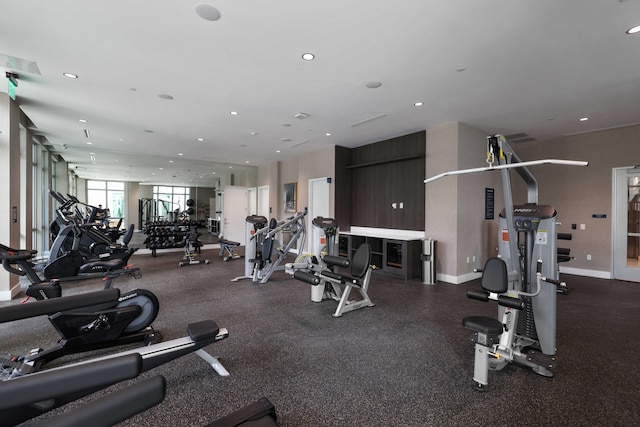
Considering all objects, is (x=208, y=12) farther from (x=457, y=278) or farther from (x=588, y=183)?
(x=588, y=183)

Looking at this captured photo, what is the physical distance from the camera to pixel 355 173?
7625 mm

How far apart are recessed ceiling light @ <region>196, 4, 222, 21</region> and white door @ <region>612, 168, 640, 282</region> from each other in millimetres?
7412

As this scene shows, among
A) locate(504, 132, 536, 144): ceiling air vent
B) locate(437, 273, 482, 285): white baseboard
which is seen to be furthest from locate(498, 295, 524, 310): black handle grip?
locate(504, 132, 536, 144): ceiling air vent

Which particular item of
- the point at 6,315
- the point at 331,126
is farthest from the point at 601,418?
the point at 331,126

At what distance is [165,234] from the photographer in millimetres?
8375

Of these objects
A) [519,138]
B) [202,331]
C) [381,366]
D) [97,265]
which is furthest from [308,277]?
[519,138]

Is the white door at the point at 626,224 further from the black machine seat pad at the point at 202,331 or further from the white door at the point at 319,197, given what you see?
the black machine seat pad at the point at 202,331

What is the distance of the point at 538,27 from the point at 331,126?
11.7 feet

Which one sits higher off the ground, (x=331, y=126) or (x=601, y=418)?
(x=331, y=126)

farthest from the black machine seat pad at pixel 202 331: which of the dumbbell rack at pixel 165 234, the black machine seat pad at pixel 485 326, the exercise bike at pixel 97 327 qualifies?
the dumbbell rack at pixel 165 234

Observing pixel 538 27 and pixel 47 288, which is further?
pixel 47 288

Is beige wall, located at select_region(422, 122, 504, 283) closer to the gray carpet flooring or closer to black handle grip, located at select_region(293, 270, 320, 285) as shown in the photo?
the gray carpet flooring

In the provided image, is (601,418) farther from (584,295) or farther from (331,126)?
(331,126)

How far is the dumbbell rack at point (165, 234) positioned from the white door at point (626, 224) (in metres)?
9.77
